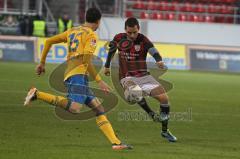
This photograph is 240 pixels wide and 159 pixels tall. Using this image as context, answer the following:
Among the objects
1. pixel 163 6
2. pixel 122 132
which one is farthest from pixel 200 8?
pixel 122 132

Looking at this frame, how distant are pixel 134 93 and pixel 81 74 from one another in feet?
7.69

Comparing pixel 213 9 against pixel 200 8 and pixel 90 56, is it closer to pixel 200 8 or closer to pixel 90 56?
pixel 200 8

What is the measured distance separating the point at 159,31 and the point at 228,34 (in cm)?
386

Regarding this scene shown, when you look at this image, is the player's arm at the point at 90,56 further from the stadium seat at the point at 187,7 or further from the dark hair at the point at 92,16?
the stadium seat at the point at 187,7

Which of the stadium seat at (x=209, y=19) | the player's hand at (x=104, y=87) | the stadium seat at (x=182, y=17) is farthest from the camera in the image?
the stadium seat at (x=209, y=19)

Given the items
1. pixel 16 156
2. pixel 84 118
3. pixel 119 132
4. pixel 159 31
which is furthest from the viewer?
pixel 159 31

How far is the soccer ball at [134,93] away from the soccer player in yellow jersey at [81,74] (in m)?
2.00

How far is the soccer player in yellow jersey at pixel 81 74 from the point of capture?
10.1 metres

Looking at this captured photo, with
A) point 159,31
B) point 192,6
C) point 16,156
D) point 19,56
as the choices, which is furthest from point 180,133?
point 192,6

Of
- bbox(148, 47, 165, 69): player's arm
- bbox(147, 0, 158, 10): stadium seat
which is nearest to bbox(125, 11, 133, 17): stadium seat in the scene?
bbox(147, 0, 158, 10): stadium seat

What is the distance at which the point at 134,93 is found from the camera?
12398 mm

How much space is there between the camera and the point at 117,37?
12445mm

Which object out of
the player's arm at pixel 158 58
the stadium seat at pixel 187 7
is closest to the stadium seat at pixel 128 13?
the stadium seat at pixel 187 7

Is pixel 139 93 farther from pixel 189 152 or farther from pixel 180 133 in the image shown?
pixel 189 152
